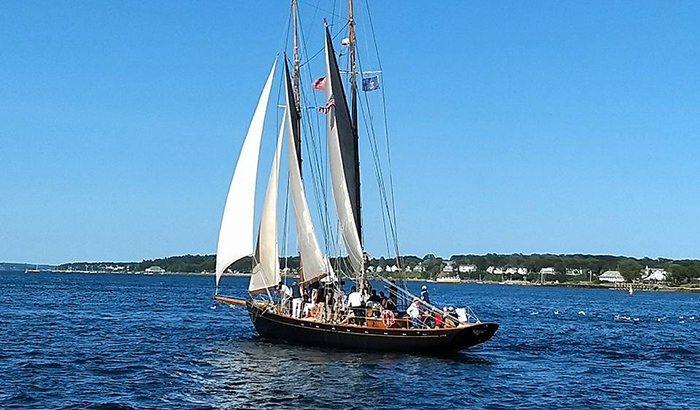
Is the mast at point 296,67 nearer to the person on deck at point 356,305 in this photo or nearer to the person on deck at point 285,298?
the person on deck at point 285,298

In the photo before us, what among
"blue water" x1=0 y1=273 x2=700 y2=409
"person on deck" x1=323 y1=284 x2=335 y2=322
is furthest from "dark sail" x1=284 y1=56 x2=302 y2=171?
"blue water" x1=0 y1=273 x2=700 y2=409

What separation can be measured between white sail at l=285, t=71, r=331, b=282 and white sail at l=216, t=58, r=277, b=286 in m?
1.80

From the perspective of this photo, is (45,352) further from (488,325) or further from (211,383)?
(488,325)

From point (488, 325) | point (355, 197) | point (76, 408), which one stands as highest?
point (355, 197)

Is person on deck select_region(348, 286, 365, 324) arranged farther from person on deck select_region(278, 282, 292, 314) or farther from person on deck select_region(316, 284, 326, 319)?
person on deck select_region(278, 282, 292, 314)

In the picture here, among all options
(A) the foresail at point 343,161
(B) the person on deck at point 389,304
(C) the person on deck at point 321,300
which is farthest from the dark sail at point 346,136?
(B) the person on deck at point 389,304

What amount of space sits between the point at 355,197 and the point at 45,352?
1642 cm

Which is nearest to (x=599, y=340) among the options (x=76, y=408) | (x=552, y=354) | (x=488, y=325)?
(x=552, y=354)

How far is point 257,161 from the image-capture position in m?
48.0

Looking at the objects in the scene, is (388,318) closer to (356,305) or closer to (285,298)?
(356,305)

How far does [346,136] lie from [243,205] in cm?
731

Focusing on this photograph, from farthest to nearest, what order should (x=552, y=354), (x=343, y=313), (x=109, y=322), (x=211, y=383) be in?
(x=109, y=322) < (x=552, y=354) < (x=343, y=313) < (x=211, y=383)

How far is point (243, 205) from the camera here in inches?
1886

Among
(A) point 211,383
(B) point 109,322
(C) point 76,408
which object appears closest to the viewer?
(C) point 76,408
